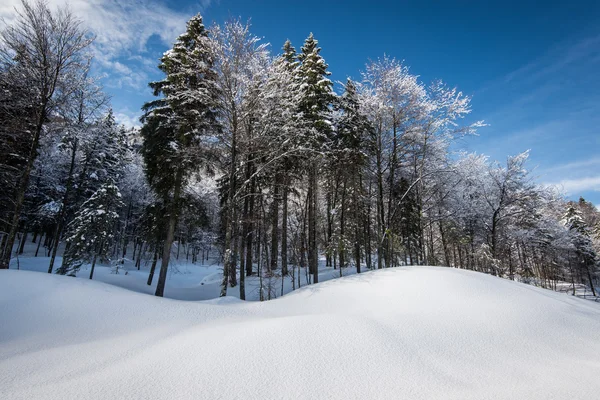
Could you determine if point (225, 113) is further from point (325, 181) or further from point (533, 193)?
point (533, 193)

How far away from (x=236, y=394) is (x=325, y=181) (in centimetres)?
1634

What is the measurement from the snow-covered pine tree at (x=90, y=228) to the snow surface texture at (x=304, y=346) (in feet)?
42.7

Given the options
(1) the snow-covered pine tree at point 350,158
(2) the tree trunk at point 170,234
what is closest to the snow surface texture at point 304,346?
(2) the tree trunk at point 170,234

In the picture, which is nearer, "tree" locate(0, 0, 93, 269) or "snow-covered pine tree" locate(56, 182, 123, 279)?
"tree" locate(0, 0, 93, 269)

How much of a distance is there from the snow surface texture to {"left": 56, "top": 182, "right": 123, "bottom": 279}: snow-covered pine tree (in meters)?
13.0

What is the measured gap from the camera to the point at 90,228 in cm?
1619

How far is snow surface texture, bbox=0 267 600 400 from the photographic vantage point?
2566 millimetres

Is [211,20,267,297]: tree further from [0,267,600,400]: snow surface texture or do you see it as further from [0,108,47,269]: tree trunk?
[0,108,47,269]: tree trunk

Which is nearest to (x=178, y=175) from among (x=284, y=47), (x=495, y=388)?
(x=284, y=47)

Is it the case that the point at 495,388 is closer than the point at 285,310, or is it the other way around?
the point at 495,388

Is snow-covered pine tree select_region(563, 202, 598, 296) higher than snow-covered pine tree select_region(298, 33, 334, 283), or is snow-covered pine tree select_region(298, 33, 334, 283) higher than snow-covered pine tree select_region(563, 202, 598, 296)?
snow-covered pine tree select_region(298, 33, 334, 283)

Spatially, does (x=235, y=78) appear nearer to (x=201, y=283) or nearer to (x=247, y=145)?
(x=247, y=145)

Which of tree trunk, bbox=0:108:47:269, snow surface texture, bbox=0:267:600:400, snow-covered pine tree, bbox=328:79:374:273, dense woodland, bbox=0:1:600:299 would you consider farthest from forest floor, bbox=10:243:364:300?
tree trunk, bbox=0:108:47:269

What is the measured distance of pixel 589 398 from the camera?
2404 millimetres
